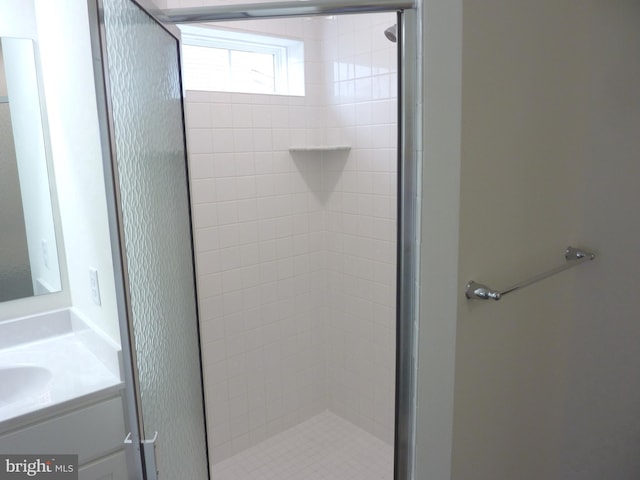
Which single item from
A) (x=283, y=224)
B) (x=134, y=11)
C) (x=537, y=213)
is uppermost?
(x=134, y=11)

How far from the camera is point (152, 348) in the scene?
1052 mm

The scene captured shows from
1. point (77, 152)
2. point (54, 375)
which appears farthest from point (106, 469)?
point (77, 152)

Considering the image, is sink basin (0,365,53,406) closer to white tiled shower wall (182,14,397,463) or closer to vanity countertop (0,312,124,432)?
vanity countertop (0,312,124,432)

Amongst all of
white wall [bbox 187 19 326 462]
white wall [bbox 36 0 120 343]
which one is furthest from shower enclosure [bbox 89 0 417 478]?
white wall [bbox 36 0 120 343]

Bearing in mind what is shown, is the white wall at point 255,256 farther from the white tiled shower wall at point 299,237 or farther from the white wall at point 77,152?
the white wall at point 77,152

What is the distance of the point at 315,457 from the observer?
239 cm

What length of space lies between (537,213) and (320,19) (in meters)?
1.69

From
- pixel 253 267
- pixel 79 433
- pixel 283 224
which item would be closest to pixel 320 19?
pixel 283 224

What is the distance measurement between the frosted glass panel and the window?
104 centimetres

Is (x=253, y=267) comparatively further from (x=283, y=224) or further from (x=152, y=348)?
(x=152, y=348)

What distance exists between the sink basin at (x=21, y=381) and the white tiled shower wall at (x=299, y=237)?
804mm

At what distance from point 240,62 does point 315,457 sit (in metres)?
2.05

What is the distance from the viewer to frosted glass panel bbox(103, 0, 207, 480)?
923 mm

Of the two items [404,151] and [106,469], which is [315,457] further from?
[404,151]
